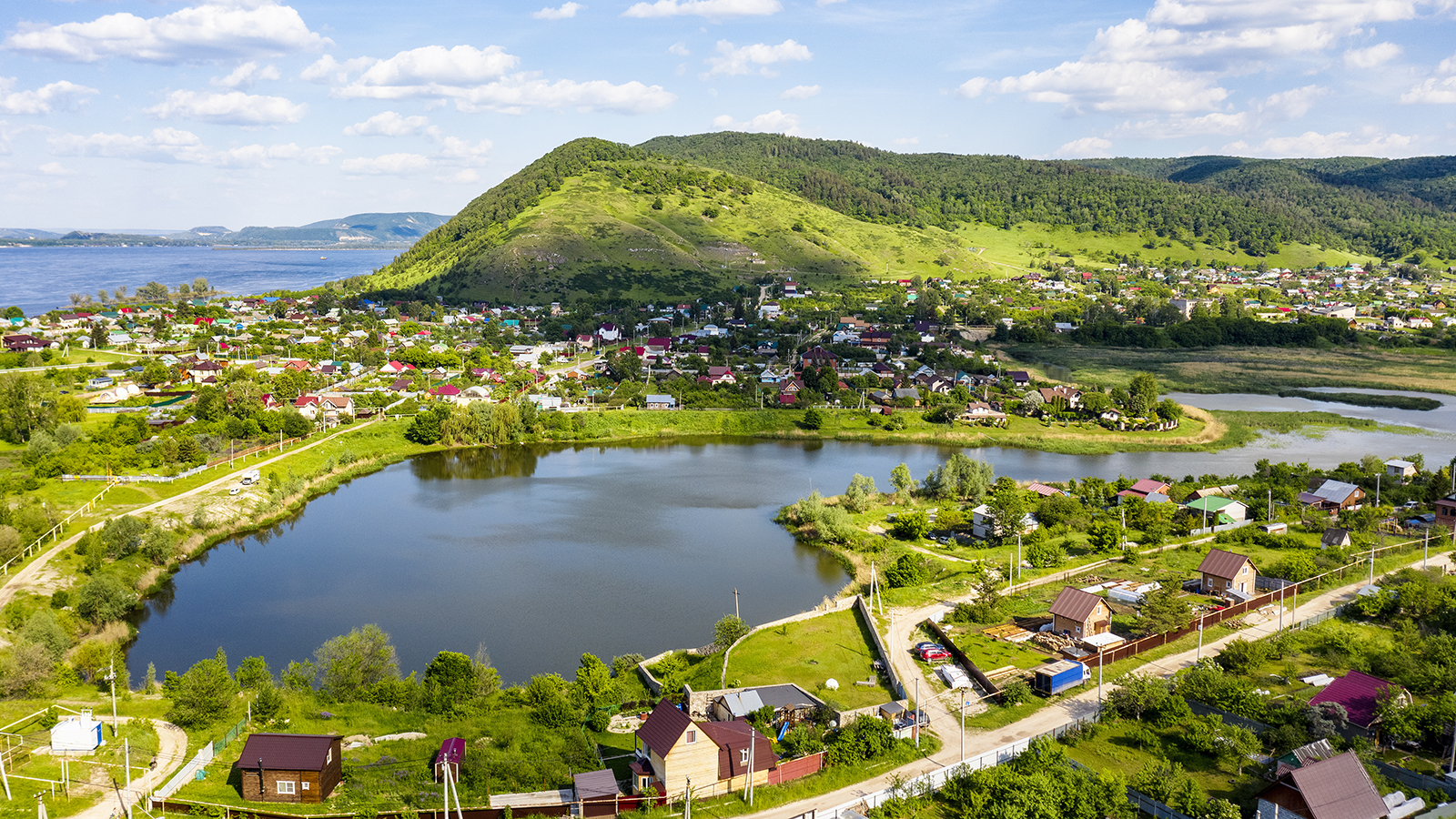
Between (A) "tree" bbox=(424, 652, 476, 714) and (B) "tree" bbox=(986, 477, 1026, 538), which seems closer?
(A) "tree" bbox=(424, 652, 476, 714)

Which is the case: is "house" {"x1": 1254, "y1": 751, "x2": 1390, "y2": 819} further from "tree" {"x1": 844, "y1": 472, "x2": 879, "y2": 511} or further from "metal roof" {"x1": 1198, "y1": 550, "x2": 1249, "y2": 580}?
"tree" {"x1": 844, "y1": 472, "x2": 879, "y2": 511}

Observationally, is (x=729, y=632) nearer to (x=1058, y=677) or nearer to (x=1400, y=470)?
(x=1058, y=677)

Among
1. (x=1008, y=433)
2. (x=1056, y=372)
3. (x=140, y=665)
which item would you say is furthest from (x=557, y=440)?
(x=1056, y=372)

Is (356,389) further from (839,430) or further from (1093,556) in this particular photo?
(1093,556)

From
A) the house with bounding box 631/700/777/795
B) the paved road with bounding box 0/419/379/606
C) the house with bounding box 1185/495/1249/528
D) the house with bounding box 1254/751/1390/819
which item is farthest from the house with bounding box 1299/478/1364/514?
the paved road with bounding box 0/419/379/606

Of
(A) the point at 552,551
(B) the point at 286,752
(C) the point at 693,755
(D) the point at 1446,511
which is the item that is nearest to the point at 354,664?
(B) the point at 286,752

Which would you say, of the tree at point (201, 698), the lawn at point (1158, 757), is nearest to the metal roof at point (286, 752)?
the tree at point (201, 698)

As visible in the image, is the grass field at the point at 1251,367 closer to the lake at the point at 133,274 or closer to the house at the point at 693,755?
the house at the point at 693,755
